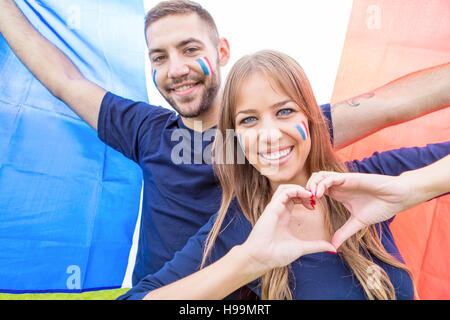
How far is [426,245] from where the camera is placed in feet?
4.99

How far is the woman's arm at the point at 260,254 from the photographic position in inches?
40.2

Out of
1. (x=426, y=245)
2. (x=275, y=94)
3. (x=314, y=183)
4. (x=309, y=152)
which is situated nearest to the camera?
(x=314, y=183)

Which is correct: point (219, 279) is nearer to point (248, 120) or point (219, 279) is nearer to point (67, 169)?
point (248, 120)

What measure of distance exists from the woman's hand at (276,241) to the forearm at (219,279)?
26mm

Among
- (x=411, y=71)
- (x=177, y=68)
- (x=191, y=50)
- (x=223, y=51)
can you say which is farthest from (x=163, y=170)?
(x=411, y=71)

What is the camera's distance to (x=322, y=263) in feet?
3.90

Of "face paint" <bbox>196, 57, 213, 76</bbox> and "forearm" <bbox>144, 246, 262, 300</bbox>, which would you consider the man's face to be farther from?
"forearm" <bbox>144, 246, 262, 300</bbox>

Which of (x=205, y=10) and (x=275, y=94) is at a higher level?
(x=205, y=10)

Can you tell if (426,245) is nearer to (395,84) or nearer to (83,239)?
Answer: (395,84)

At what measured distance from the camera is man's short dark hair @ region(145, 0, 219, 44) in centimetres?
171

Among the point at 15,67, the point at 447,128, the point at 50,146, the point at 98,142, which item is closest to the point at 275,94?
the point at 447,128

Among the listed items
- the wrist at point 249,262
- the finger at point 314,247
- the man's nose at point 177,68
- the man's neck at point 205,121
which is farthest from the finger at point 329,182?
the man's nose at point 177,68

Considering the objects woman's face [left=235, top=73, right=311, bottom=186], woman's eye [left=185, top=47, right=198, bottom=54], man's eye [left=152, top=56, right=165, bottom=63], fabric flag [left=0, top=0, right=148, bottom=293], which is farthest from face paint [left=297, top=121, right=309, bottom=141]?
fabric flag [left=0, top=0, right=148, bottom=293]

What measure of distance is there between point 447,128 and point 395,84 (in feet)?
0.96
